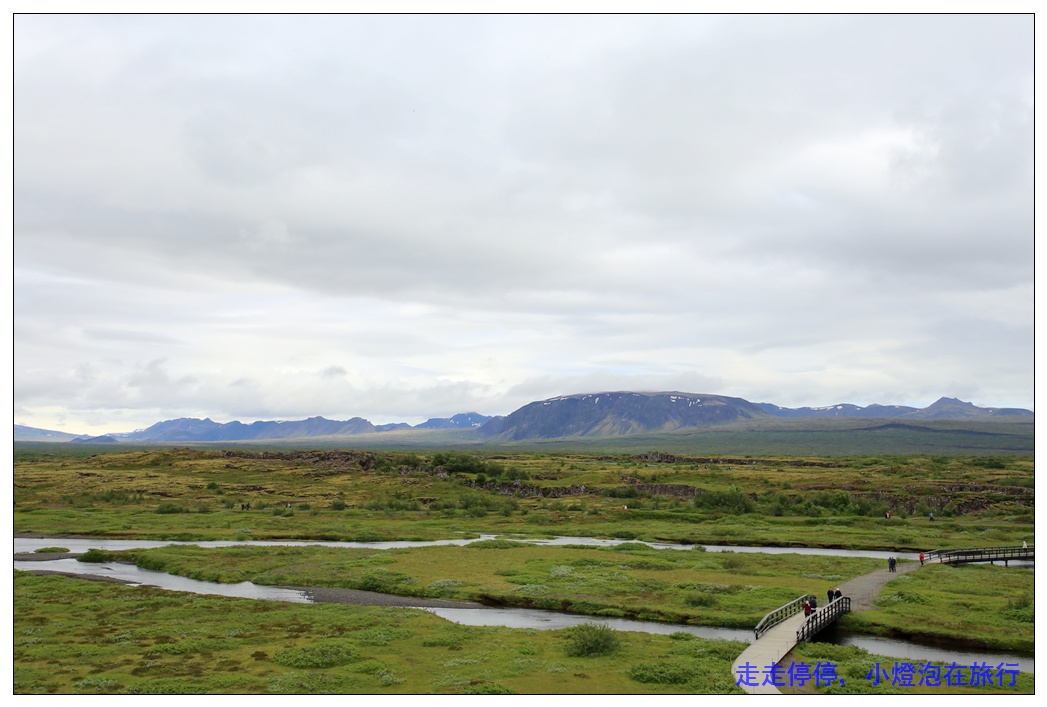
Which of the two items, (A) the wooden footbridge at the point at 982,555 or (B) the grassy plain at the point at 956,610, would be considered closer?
(B) the grassy plain at the point at 956,610

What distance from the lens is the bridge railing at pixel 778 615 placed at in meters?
42.5

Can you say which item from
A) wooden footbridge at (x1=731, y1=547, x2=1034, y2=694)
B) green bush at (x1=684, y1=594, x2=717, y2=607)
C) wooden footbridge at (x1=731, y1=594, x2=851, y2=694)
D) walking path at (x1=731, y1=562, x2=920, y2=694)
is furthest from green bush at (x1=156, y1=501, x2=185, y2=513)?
wooden footbridge at (x1=731, y1=594, x2=851, y2=694)

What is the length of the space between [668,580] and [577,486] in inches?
3472

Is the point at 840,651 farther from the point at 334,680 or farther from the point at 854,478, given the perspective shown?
the point at 854,478

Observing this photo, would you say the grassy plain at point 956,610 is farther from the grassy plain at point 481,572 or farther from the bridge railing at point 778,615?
the bridge railing at point 778,615

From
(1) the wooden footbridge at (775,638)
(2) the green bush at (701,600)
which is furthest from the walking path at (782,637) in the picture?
(2) the green bush at (701,600)

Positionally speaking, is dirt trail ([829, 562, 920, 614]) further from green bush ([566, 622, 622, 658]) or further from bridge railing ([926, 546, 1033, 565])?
green bush ([566, 622, 622, 658])

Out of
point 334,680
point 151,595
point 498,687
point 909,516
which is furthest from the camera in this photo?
point 909,516

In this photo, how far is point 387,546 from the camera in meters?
87.4

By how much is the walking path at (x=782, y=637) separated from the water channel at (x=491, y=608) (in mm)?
2585

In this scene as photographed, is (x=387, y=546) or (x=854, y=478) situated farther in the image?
(x=854, y=478)

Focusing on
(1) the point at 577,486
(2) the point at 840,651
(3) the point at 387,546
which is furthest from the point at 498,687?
(1) the point at 577,486

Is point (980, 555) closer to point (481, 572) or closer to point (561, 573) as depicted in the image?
point (561, 573)

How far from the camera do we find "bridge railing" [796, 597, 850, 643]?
42119mm
